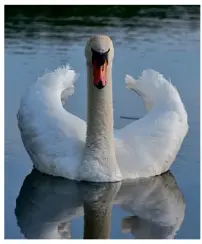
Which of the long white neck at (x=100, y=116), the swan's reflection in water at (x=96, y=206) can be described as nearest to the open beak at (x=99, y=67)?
the long white neck at (x=100, y=116)

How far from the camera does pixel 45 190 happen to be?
30.1ft

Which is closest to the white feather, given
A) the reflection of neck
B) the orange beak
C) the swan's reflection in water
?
the swan's reflection in water

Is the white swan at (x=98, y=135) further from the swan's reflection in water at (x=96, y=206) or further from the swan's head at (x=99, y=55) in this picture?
the swan's reflection in water at (x=96, y=206)

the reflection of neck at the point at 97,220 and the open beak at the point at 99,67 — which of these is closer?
the reflection of neck at the point at 97,220

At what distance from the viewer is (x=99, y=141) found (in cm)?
926

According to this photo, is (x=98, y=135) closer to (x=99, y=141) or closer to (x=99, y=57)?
(x=99, y=141)

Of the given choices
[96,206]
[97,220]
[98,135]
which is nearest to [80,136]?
[98,135]

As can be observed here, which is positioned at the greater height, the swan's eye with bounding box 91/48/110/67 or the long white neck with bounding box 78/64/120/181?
the swan's eye with bounding box 91/48/110/67

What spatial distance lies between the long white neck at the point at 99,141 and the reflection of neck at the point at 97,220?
0.46 meters

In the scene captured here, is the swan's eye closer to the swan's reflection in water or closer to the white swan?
the white swan

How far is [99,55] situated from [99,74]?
0.18 meters

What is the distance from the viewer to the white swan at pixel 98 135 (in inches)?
355

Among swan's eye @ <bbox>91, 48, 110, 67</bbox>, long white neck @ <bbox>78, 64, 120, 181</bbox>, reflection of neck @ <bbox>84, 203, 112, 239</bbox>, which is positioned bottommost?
reflection of neck @ <bbox>84, 203, 112, 239</bbox>

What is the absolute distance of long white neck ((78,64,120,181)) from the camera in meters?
9.12
